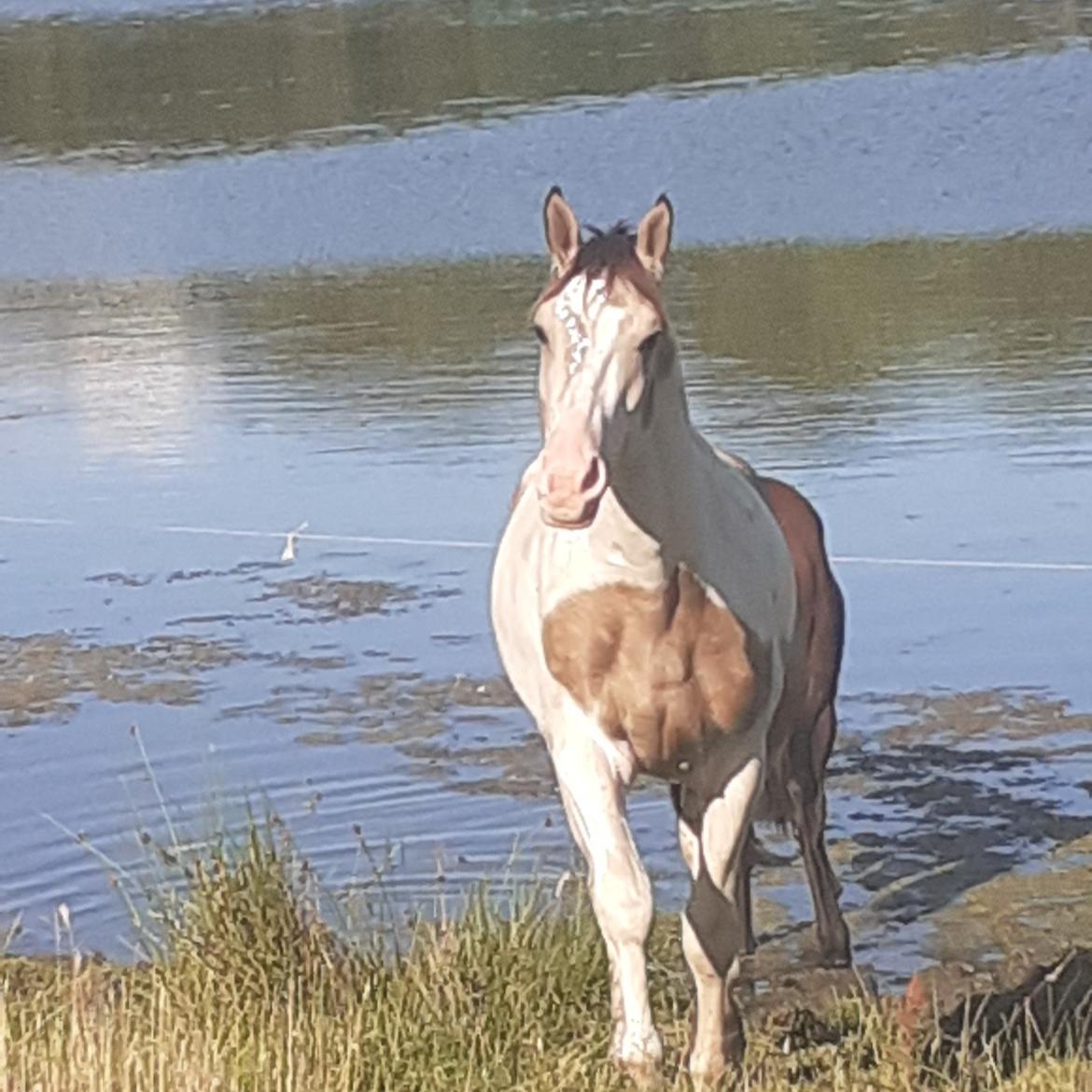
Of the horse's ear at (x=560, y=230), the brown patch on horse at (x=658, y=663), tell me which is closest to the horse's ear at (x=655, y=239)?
the horse's ear at (x=560, y=230)

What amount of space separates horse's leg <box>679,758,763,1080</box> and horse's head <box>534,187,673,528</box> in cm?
82

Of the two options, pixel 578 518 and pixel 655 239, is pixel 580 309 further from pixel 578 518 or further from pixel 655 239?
pixel 578 518

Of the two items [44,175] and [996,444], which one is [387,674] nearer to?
[996,444]

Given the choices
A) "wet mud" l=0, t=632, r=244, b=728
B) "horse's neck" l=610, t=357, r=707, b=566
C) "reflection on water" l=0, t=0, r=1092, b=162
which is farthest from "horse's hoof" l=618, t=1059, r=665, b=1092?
"reflection on water" l=0, t=0, r=1092, b=162

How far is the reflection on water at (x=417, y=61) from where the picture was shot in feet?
87.6

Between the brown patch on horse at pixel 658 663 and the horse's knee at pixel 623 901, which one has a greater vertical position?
the brown patch on horse at pixel 658 663

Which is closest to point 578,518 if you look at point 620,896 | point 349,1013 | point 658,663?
point 658,663

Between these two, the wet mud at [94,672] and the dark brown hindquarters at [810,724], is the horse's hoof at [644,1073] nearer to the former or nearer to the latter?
the dark brown hindquarters at [810,724]

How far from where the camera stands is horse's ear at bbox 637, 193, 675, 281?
5027 mm

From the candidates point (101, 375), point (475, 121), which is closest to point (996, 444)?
point (101, 375)

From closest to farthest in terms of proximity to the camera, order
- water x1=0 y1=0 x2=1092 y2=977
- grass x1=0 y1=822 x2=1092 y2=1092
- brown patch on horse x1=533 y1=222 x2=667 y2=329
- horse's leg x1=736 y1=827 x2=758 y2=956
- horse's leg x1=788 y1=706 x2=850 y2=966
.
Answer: grass x1=0 y1=822 x2=1092 y2=1092 < brown patch on horse x1=533 y1=222 x2=667 y2=329 < horse's leg x1=736 y1=827 x2=758 y2=956 < horse's leg x1=788 y1=706 x2=850 y2=966 < water x1=0 y1=0 x2=1092 y2=977

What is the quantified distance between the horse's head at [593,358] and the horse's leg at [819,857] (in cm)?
191

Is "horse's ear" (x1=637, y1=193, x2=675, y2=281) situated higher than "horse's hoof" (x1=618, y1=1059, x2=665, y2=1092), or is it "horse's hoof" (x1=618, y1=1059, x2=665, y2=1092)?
"horse's ear" (x1=637, y1=193, x2=675, y2=281)

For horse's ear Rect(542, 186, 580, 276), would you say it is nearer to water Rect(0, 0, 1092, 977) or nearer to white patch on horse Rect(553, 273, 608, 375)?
white patch on horse Rect(553, 273, 608, 375)
